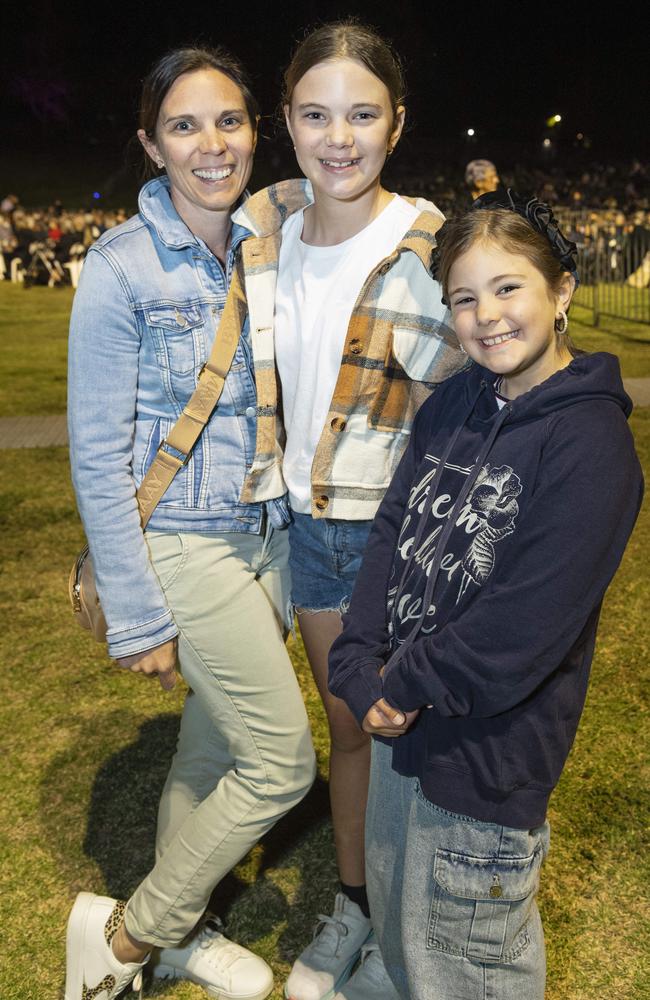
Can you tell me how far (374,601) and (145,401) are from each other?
0.71 m

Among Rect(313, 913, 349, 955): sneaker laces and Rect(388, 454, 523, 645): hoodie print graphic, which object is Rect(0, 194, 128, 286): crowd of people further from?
Rect(388, 454, 523, 645): hoodie print graphic

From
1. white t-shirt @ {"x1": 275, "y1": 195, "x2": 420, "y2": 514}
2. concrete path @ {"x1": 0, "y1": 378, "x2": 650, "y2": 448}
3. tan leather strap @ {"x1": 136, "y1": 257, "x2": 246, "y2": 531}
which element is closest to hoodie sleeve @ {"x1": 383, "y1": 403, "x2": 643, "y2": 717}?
white t-shirt @ {"x1": 275, "y1": 195, "x2": 420, "y2": 514}

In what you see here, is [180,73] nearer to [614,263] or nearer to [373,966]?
[373,966]

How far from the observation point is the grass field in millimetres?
2658

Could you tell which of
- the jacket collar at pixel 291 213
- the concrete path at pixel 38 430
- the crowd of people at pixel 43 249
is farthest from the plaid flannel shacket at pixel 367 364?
the crowd of people at pixel 43 249

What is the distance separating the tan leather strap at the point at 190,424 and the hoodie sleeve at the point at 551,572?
31.2 inches

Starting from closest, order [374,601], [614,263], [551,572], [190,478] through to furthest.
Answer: [551,572]
[374,601]
[190,478]
[614,263]

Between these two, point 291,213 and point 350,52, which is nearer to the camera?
point 350,52

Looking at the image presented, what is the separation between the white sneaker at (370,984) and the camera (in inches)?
95.2

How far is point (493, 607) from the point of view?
5.44 feet

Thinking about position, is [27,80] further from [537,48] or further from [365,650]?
[365,650]

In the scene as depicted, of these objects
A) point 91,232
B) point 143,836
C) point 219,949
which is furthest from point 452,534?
point 91,232

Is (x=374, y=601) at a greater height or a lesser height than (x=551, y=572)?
lesser

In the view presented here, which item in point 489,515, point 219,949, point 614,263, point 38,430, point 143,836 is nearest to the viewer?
point 489,515
